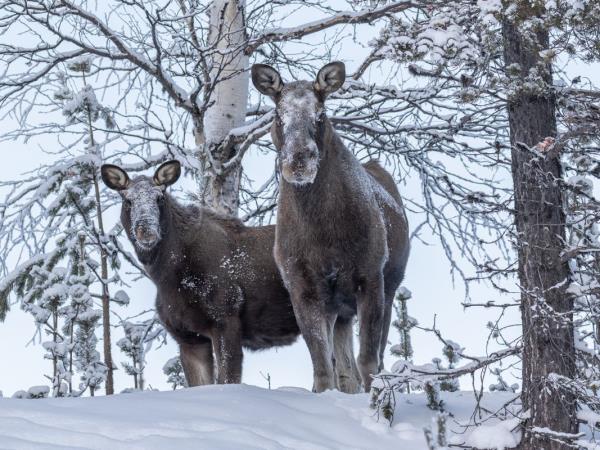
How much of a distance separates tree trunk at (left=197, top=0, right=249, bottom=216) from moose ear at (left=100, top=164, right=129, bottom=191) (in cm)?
196

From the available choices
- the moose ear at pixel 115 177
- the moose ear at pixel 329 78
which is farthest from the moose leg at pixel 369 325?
the moose ear at pixel 115 177

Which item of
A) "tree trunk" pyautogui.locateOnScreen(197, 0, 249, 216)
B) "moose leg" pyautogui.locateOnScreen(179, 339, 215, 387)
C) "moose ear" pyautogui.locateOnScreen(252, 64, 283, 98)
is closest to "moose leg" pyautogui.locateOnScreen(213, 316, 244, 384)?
"moose leg" pyautogui.locateOnScreen(179, 339, 215, 387)

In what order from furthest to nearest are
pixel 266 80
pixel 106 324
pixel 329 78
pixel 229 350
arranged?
1. pixel 106 324
2. pixel 229 350
3. pixel 266 80
4. pixel 329 78

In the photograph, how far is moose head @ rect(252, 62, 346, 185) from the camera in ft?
22.5

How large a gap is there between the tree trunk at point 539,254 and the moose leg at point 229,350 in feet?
10.8

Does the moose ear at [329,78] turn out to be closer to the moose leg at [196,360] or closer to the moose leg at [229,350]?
the moose leg at [229,350]

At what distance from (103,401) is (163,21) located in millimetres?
5332

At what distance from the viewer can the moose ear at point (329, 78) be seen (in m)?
7.48

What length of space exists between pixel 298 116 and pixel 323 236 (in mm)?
1043

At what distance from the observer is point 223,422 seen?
484 centimetres

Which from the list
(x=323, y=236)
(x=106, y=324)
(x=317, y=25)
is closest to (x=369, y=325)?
(x=323, y=236)

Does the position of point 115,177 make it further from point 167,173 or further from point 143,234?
point 143,234

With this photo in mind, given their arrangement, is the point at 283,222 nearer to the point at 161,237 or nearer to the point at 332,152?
the point at 332,152

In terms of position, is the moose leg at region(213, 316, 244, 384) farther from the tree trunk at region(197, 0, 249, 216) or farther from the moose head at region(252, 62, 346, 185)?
the tree trunk at region(197, 0, 249, 216)
